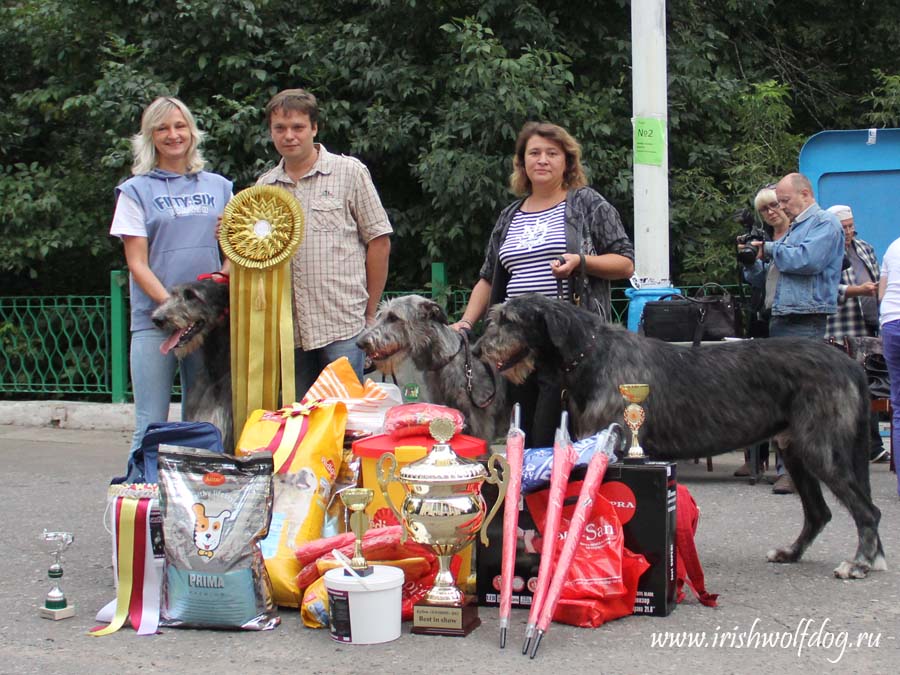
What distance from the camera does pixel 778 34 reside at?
41.8ft

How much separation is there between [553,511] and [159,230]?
2.56m

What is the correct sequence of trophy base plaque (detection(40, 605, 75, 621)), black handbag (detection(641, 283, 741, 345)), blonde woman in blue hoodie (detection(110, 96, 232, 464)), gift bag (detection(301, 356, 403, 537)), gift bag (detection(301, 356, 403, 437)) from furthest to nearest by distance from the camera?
black handbag (detection(641, 283, 741, 345)) < blonde woman in blue hoodie (detection(110, 96, 232, 464)) < gift bag (detection(301, 356, 403, 437)) < gift bag (detection(301, 356, 403, 537)) < trophy base plaque (detection(40, 605, 75, 621))

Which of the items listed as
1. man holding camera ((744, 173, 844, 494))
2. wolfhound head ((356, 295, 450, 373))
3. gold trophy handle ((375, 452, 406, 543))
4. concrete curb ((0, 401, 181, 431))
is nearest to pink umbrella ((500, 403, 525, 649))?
gold trophy handle ((375, 452, 406, 543))

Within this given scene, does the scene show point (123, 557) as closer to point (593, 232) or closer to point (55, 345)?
point (593, 232)

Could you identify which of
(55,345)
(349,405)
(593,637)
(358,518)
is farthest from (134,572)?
(55,345)

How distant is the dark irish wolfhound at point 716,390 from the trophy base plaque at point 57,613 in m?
2.08

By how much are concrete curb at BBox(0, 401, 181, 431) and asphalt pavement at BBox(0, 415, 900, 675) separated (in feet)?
14.7

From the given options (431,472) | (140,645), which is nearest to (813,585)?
(431,472)

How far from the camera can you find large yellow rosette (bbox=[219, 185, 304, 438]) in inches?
208

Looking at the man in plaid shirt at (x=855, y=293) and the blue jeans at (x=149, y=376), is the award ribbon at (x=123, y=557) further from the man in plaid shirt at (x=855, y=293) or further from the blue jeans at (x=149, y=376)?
the man in plaid shirt at (x=855, y=293)

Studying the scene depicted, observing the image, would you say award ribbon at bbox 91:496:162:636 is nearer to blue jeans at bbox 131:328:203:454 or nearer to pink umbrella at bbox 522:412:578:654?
blue jeans at bbox 131:328:203:454

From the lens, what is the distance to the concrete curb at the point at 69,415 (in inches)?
398

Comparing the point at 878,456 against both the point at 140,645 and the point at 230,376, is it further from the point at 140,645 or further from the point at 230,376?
the point at 140,645

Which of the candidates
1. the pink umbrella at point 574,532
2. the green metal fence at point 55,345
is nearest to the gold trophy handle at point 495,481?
the pink umbrella at point 574,532
